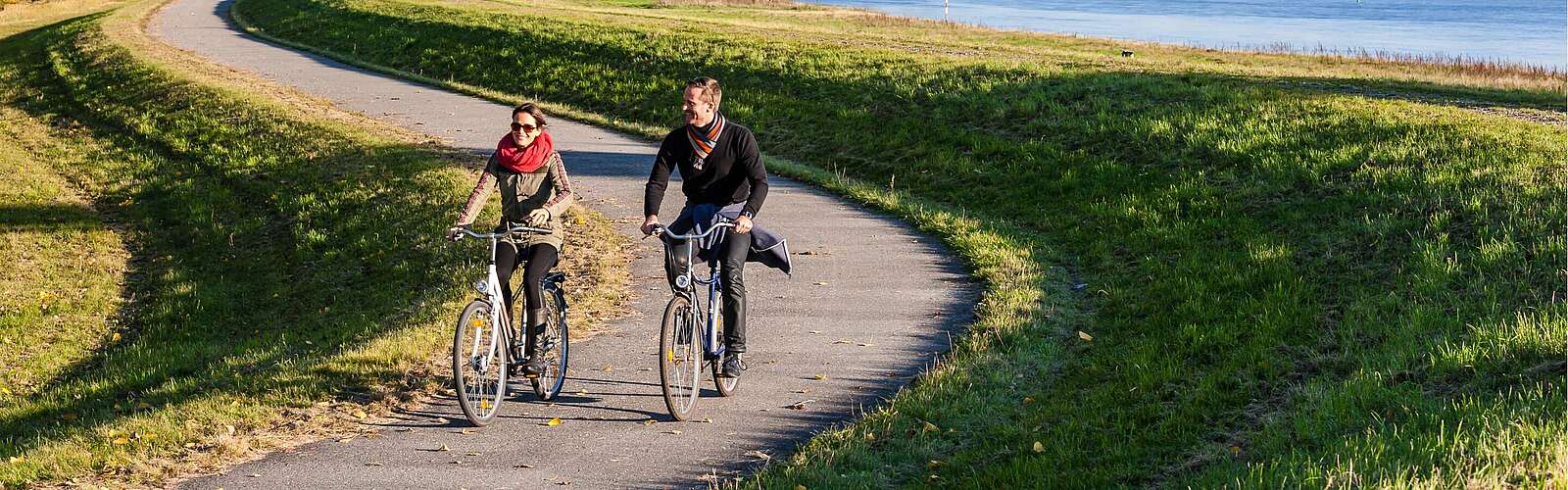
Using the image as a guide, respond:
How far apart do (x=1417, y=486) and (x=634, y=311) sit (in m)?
6.44

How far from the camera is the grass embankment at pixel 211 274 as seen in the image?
8203 millimetres

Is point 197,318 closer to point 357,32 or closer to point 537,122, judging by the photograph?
point 537,122

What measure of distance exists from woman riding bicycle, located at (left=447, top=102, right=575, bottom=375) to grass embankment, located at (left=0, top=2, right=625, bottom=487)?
120cm

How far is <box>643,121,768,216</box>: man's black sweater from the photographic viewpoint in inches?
302

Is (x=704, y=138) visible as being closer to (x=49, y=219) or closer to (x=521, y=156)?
(x=521, y=156)

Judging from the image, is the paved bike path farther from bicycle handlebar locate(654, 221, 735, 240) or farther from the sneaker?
bicycle handlebar locate(654, 221, 735, 240)

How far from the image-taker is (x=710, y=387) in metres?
8.63

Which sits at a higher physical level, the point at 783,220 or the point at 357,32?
the point at 357,32

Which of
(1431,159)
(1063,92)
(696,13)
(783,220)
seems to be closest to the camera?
(1431,159)

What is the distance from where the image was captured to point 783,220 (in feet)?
46.8

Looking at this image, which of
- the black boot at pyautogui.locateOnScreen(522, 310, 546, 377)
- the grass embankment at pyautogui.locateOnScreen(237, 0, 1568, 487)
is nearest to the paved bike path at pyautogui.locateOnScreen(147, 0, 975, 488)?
the black boot at pyautogui.locateOnScreen(522, 310, 546, 377)

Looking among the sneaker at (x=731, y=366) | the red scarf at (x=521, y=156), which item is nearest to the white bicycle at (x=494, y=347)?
the red scarf at (x=521, y=156)

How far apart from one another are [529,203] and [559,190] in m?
0.19

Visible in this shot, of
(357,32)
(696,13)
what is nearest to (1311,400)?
(357,32)
